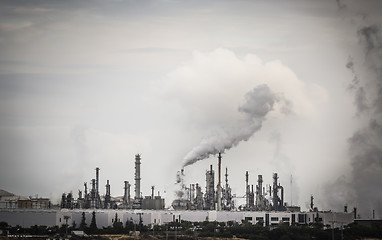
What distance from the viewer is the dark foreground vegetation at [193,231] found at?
78188 mm

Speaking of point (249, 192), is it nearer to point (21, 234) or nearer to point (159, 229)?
point (159, 229)

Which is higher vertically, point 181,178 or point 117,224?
point 181,178

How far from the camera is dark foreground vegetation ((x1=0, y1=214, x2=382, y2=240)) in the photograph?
78.2 metres

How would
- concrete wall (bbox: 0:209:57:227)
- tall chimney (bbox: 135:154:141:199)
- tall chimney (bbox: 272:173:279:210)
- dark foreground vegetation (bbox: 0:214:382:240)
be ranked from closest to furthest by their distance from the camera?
1. dark foreground vegetation (bbox: 0:214:382:240)
2. concrete wall (bbox: 0:209:57:227)
3. tall chimney (bbox: 135:154:141:199)
4. tall chimney (bbox: 272:173:279:210)

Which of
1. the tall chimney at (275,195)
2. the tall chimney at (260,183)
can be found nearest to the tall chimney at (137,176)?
the tall chimney at (260,183)

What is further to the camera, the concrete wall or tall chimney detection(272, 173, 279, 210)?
tall chimney detection(272, 173, 279, 210)

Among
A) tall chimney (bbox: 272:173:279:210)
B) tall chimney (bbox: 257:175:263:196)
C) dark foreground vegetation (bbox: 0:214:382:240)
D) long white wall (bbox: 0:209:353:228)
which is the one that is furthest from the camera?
tall chimney (bbox: 257:175:263:196)

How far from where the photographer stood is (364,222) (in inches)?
3957

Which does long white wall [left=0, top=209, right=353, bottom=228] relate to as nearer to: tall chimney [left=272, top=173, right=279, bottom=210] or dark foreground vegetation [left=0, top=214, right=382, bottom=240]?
dark foreground vegetation [left=0, top=214, right=382, bottom=240]

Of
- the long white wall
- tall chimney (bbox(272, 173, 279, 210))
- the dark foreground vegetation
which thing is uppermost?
tall chimney (bbox(272, 173, 279, 210))

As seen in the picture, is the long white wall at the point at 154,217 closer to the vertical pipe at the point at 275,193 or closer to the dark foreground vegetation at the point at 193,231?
the dark foreground vegetation at the point at 193,231

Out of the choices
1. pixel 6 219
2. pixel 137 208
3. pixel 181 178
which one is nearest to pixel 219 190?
pixel 181 178

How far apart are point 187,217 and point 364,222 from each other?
87.7 ft

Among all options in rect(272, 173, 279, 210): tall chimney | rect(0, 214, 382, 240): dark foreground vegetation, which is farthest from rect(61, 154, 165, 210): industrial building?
rect(272, 173, 279, 210): tall chimney
